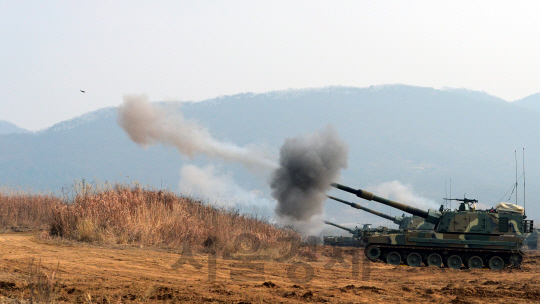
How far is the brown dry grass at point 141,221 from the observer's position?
52.2ft

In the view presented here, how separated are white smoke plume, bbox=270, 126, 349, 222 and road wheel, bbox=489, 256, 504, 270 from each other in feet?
23.3

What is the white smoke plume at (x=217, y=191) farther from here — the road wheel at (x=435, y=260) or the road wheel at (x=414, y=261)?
the road wheel at (x=435, y=260)

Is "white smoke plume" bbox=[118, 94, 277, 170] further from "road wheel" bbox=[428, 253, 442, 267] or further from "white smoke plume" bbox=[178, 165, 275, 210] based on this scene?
"white smoke plume" bbox=[178, 165, 275, 210]

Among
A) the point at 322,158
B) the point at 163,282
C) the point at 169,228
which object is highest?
the point at 322,158

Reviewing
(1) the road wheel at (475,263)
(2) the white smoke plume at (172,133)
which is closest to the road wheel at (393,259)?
(1) the road wheel at (475,263)

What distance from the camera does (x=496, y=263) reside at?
20.7m

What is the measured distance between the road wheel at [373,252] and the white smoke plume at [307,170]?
13.7 ft

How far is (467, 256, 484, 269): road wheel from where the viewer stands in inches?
816

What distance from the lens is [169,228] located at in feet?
57.0

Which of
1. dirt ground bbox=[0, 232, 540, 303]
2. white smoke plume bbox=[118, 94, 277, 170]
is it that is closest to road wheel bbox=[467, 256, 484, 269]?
dirt ground bbox=[0, 232, 540, 303]

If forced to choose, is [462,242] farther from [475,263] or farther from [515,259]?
[515,259]

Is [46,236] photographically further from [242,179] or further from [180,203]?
[242,179]

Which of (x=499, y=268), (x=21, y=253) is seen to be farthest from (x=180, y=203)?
(x=499, y=268)

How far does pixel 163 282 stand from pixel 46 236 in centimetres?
585
